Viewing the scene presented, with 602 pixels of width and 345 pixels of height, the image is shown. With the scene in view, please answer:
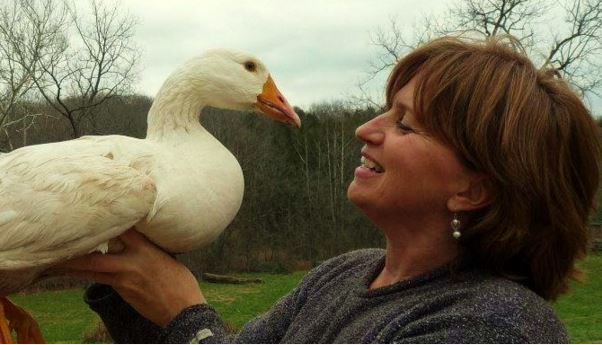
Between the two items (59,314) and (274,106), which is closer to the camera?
(274,106)

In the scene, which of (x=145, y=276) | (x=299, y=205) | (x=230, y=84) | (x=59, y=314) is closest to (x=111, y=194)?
(x=145, y=276)

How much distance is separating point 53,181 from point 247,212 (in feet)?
40.9

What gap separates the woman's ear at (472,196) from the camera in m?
1.12

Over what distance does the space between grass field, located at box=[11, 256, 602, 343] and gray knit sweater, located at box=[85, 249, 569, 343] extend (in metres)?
5.94

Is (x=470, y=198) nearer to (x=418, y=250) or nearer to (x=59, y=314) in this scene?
(x=418, y=250)

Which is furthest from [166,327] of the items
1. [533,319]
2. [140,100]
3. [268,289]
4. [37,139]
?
[268,289]

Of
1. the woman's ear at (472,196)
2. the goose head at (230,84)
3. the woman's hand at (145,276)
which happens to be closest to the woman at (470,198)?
the woman's ear at (472,196)

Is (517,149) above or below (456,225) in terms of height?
above

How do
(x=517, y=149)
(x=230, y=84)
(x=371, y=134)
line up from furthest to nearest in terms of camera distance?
(x=230, y=84)
(x=371, y=134)
(x=517, y=149)

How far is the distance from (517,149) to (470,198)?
0.12 meters

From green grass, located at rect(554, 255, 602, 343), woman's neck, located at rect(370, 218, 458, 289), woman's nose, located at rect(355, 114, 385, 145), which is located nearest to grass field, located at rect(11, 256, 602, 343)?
green grass, located at rect(554, 255, 602, 343)

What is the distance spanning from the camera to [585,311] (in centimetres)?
988

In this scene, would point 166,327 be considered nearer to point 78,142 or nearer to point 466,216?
point 78,142

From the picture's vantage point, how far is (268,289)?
1252 cm
